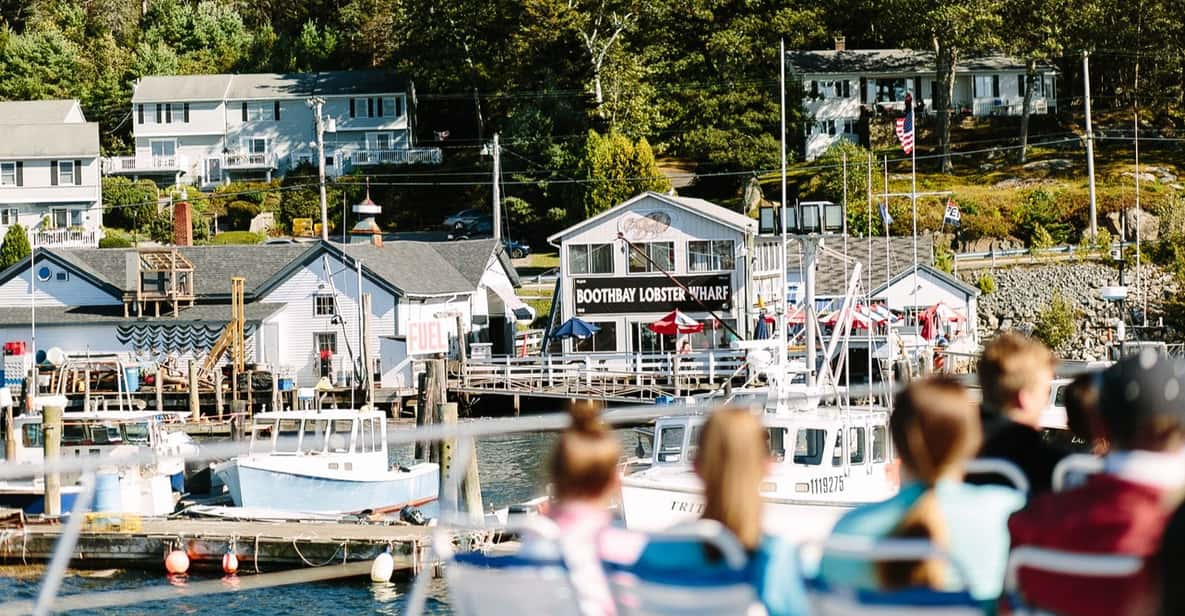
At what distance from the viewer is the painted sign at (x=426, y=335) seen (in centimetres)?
2917

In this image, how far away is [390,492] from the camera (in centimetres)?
2858

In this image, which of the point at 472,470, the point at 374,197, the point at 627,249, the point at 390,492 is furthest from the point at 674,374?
the point at 374,197

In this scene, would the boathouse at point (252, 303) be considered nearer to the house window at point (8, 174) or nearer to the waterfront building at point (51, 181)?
the waterfront building at point (51, 181)

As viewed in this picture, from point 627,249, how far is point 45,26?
6475 cm

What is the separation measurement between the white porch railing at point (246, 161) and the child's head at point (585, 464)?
283 feet

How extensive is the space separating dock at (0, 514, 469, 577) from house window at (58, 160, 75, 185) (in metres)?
60.8

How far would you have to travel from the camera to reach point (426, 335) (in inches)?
1156

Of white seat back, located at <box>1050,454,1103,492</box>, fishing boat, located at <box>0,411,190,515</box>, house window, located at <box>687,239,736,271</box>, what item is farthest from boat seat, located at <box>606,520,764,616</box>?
house window, located at <box>687,239,736,271</box>

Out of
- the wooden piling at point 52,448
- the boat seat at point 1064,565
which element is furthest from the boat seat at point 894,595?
the wooden piling at point 52,448

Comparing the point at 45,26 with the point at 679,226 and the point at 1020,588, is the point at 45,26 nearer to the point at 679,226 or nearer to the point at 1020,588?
the point at 679,226

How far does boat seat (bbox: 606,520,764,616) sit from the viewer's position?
399 cm

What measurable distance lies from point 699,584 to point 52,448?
78.7 ft

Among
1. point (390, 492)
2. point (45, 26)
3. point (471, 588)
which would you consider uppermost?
point (45, 26)

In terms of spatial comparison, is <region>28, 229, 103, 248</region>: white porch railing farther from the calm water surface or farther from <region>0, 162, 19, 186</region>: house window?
the calm water surface
